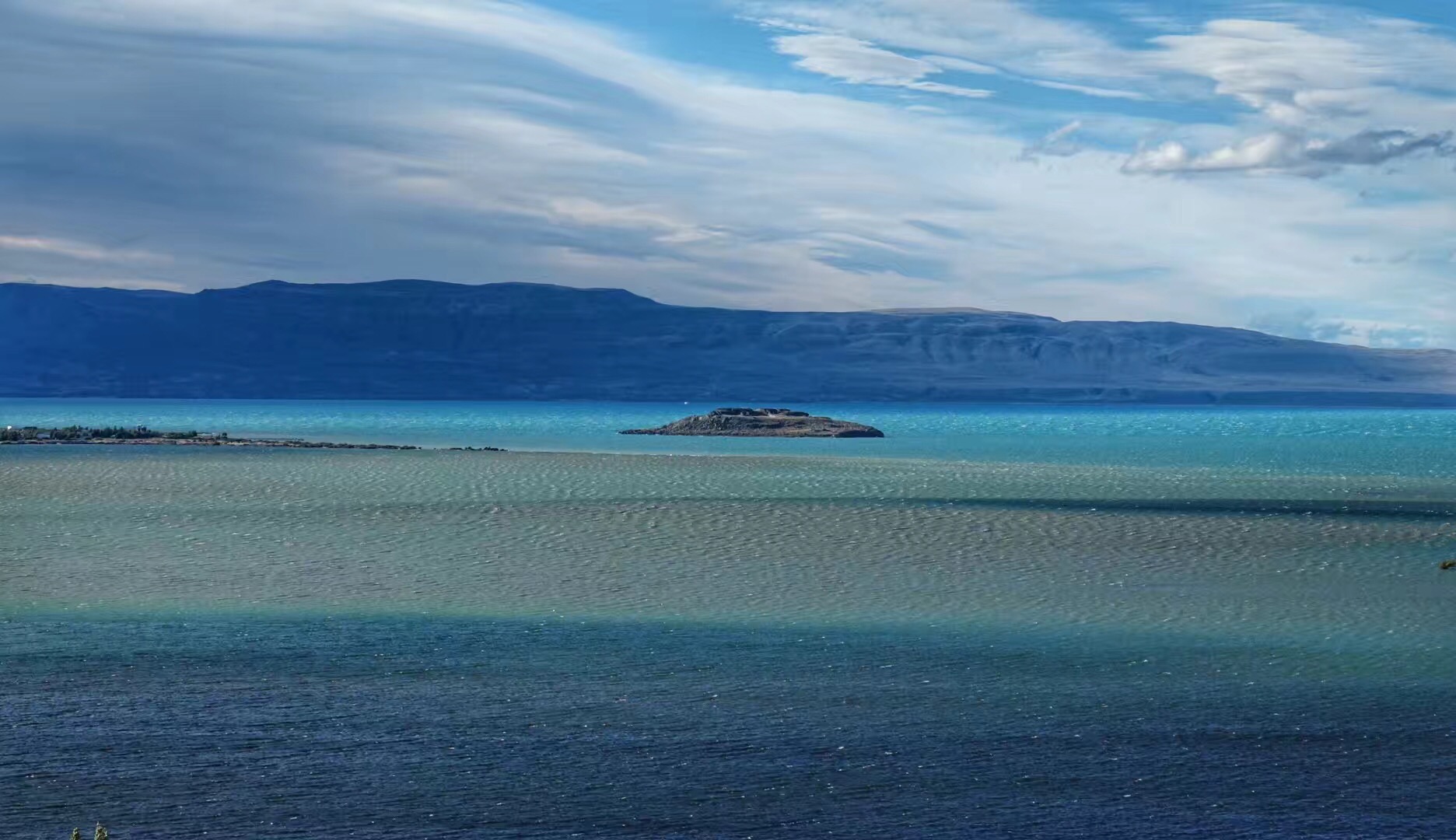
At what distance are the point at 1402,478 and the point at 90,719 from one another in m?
56.5

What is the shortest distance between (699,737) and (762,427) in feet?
334

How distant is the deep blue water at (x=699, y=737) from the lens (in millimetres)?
13375

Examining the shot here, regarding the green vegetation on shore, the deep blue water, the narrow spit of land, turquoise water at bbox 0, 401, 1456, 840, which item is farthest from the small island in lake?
the deep blue water

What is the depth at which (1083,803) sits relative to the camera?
45.5 feet

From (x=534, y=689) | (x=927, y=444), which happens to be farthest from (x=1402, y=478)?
(x=534, y=689)

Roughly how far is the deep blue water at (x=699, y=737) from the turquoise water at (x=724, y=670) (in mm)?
55

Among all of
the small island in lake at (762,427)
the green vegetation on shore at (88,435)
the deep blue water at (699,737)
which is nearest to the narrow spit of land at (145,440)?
the green vegetation on shore at (88,435)

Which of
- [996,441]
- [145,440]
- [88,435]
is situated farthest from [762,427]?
[88,435]

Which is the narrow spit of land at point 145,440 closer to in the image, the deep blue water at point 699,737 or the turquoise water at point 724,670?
the turquoise water at point 724,670

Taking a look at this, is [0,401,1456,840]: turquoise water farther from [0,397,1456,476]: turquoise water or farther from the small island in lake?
the small island in lake

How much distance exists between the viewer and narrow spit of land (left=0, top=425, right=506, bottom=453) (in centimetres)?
8862

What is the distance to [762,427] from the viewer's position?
117750 millimetres

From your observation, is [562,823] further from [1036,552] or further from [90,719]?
[1036,552]

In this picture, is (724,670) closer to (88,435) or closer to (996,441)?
(88,435)
